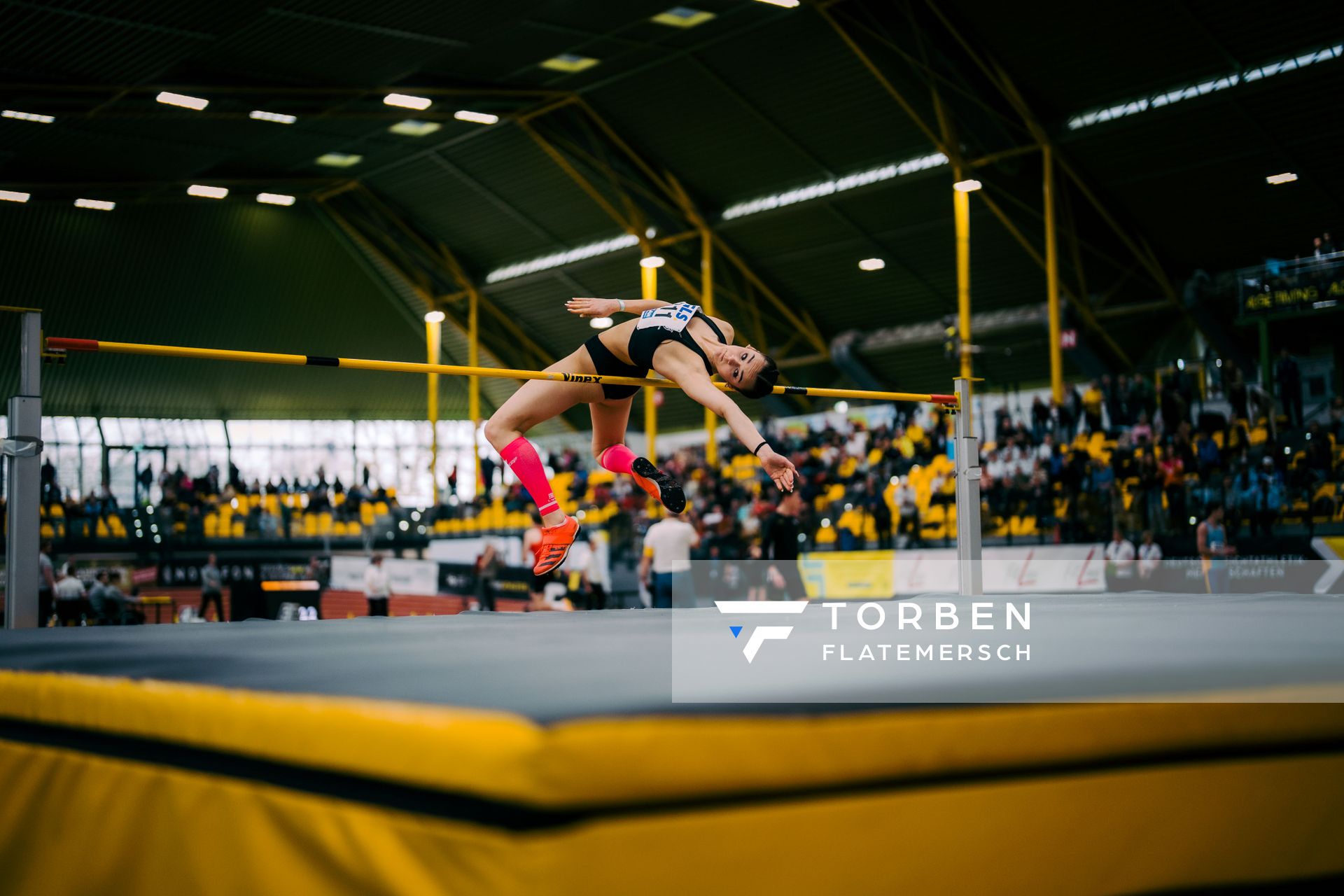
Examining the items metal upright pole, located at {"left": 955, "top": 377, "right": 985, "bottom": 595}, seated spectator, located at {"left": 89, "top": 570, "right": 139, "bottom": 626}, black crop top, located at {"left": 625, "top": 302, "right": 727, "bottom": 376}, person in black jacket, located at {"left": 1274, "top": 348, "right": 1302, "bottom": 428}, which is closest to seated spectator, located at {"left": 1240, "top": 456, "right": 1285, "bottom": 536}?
person in black jacket, located at {"left": 1274, "top": 348, "right": 1302, "bottom": 428}

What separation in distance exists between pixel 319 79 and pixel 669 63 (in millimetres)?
5185

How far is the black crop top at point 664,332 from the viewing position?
486cm

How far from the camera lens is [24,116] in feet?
55.1

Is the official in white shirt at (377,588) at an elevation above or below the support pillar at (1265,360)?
below

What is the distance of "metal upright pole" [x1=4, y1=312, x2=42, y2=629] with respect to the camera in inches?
176

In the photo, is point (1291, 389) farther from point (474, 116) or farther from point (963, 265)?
point (474, 116)

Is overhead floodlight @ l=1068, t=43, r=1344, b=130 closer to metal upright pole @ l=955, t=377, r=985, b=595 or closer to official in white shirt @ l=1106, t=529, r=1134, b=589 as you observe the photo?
official in white shirt @ l=1106, t=529, r=1134, b=589

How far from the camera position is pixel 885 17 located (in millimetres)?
16578

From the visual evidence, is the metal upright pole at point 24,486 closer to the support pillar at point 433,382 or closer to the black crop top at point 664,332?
the black crop top at point 664,332

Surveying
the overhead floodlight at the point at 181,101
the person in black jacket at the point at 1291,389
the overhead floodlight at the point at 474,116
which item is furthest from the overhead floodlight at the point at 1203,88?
the overhead floodlight at the point at 181,101

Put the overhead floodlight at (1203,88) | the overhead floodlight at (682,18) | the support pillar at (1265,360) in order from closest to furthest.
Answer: the overhead floodlight at (1203,88)
the support pillar at (1265,360)
the overhead floodlight at (682,18)

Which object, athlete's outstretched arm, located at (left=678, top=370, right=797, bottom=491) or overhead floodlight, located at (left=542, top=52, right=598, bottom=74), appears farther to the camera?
overhead floodlight, located at (left=542, top=52, right=598, bottom=74)

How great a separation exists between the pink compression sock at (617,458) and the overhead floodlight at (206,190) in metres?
18.8

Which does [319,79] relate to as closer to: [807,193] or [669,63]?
[669,63]
